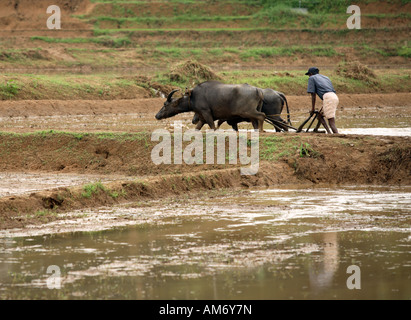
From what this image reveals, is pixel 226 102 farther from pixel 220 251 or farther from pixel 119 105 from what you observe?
pixel 119 105

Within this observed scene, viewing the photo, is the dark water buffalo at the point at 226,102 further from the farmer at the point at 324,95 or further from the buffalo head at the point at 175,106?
the farmer at the point at 324,95

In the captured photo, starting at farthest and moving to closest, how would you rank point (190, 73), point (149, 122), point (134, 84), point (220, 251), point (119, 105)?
point (190, 73)
point (134, 84)
point (119, 105)
point (149, 122)
point (220, 251)

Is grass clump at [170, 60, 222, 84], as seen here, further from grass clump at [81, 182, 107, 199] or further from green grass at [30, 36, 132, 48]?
grass clump at [81, 182, 107, 199]

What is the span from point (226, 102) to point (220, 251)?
7.60 meters

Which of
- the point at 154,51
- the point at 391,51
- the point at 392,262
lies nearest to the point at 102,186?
the point at 392,262

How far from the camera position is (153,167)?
13.6 m

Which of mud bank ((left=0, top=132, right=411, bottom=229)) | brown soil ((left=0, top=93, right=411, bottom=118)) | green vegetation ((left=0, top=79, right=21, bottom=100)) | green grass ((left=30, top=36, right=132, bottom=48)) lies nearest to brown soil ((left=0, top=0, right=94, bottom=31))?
green grass ((left=30, top=36, right=132, bottom=48))

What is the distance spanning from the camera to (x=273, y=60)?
3991 centimetres

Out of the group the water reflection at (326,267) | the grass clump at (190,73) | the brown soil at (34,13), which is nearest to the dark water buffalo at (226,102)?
the water reflection at (326,267)

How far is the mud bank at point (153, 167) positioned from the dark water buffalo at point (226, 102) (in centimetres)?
94

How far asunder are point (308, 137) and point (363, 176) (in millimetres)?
1435

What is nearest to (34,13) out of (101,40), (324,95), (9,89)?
(101,40)

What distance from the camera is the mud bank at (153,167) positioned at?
10251 mm

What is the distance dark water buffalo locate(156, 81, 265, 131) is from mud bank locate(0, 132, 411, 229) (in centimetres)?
94
